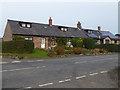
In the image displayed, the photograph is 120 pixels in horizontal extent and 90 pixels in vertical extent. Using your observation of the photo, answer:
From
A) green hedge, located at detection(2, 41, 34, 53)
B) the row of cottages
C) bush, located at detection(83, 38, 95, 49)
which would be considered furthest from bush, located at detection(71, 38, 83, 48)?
green hedge, located at detection(2, 41, 34, 53)

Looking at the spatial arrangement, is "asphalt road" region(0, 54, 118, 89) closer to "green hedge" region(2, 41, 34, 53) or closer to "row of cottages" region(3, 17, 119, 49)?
"green hedge" region(2, 41, 34, 53)

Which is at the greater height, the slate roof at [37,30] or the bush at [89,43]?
the slate roof at [37,30]

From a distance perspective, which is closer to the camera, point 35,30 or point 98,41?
point 35,30

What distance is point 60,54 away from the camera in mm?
20531

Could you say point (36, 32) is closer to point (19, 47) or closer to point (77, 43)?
point (19, 47)

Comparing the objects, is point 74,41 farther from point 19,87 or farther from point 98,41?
point 19,87

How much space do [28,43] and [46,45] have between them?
10.2m

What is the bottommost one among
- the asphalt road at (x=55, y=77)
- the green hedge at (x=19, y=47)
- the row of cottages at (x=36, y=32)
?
the asphalt road at (x=55, y=77)

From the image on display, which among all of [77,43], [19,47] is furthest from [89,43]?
[19,47]

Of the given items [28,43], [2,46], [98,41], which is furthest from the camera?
[98,41]

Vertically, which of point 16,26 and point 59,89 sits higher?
point 16,26

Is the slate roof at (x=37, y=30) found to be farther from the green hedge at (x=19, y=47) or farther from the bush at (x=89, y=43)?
the green hedge at (x=19, y=47)

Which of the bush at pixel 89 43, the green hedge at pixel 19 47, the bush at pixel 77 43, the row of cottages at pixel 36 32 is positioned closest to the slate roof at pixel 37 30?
the row of cottages at pixel 36 32

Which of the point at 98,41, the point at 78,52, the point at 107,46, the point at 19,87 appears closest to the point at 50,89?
the point at 19,87
